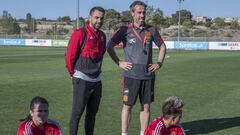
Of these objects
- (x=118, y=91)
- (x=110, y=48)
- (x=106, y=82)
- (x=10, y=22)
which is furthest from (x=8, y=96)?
(x=10, y=22)

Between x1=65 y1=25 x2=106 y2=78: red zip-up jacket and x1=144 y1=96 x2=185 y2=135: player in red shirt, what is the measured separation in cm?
182

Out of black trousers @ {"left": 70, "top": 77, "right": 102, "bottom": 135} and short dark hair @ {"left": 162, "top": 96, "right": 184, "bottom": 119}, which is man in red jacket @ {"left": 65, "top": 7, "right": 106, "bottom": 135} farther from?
short dark hair @ {"left": 162, "top": 96, "right": 184, "bottom": 119}

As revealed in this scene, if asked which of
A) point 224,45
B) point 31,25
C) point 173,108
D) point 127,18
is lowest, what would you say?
point 173,108

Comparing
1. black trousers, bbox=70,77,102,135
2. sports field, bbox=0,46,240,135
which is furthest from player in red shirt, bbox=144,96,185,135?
sports field, bbox=0,46,240,135

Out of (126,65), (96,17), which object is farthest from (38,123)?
(126,65)

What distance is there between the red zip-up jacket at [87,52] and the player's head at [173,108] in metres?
1.95

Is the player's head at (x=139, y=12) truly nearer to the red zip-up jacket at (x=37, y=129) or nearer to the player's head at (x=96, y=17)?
the player's head at (x=96, y=17)

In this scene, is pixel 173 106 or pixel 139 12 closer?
pixel 173 106

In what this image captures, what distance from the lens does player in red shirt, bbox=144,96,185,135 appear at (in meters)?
4.31

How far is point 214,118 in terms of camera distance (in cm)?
911

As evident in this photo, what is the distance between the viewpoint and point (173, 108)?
430 centimetres

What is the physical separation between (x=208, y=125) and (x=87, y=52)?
3.31m

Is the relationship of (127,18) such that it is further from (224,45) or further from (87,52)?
(87,52)

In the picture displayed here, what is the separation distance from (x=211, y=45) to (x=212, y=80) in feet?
117
